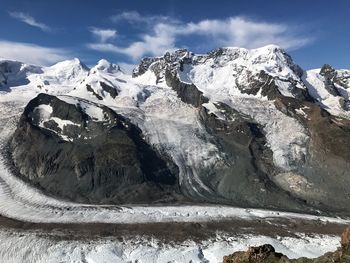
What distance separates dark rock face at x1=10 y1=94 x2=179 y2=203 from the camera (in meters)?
120

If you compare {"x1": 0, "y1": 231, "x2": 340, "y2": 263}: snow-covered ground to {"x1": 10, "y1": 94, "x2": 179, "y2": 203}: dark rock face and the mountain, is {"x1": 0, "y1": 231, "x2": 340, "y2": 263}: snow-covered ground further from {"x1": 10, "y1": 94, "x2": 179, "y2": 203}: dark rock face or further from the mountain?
{"x1": 10, "y1": 94, "x2": 179, "y2": 203}: dark rock face

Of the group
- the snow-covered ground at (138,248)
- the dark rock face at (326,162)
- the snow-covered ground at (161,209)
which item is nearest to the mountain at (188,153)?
the dark rock face at (326,162)

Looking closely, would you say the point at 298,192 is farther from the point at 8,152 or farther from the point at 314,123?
the point at 8,152

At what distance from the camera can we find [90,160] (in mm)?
130875

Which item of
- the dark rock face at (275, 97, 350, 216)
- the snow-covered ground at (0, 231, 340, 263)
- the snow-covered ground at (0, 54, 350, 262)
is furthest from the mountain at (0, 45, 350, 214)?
the snow-covered ground at (0, 231, 340, 263)

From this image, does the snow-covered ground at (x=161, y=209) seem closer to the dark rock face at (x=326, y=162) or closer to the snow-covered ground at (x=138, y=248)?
the snow-covered ground at (x=138, y=248)

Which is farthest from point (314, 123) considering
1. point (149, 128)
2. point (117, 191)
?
point (117, 191)

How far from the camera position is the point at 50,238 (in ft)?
270

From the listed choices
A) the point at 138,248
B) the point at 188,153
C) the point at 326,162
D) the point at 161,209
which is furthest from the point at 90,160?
the point at 326,162

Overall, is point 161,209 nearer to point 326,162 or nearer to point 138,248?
point 138,248

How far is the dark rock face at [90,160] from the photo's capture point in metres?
120

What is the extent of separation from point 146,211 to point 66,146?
147ft

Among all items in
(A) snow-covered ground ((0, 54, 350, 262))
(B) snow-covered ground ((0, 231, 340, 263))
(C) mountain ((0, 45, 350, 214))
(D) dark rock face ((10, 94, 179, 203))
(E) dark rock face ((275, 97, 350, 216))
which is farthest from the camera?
(D) dark rock face ((10, 94, 179, 203))

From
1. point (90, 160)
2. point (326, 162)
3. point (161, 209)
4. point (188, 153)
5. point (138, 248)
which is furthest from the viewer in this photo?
point (188, 153)
